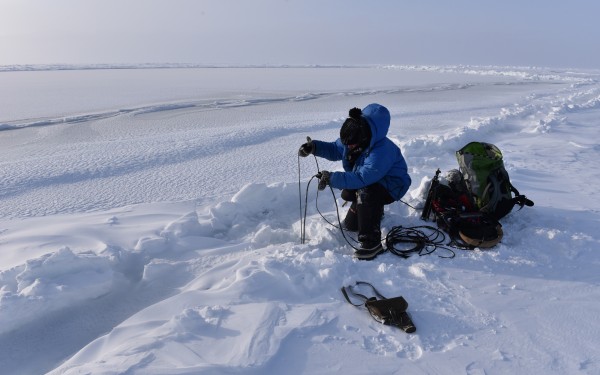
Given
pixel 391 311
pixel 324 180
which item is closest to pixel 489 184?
pixel 324 180

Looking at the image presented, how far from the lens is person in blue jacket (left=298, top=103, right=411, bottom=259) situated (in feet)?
12.0

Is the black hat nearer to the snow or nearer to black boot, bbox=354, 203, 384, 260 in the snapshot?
black boot, bbox=354, 203, 384, 260

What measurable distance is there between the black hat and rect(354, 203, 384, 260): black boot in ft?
1.98

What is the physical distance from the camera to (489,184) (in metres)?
4.23

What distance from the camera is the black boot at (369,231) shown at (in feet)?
12.0

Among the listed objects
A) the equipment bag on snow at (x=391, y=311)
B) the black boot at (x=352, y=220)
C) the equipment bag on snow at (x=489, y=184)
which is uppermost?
the equipment bag on snow at (x=489, y=184)

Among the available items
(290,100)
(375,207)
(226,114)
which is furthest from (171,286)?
(290,100)

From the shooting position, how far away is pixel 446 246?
12.6 ft

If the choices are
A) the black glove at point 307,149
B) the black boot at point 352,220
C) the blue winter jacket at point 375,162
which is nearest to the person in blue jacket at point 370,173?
the blue winter jacket at point 375,162

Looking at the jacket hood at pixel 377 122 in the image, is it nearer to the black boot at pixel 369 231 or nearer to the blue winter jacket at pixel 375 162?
the blue winter jacket at pixel 375 162

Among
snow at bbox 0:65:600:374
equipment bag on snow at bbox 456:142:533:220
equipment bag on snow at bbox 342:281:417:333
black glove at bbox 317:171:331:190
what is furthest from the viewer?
equipment bag on snow at bbox 456:142:533:220

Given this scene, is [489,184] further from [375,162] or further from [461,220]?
[375,162]

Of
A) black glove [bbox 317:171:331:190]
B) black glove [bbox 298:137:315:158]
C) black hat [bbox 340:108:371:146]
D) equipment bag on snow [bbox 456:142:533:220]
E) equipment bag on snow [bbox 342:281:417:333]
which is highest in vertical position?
black hat [bbox 340:108:371:146]

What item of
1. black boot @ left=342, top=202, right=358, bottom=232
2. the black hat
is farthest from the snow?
the black hat
